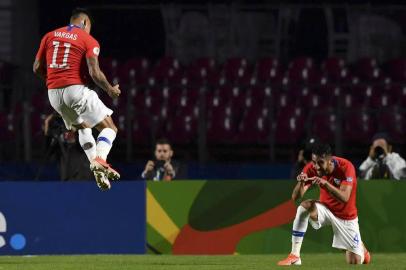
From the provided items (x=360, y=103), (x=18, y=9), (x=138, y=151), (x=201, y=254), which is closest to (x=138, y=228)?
(x=201, y=254)

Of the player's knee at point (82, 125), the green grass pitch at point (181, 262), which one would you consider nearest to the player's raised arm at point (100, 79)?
the player's knee at point (82, 125)

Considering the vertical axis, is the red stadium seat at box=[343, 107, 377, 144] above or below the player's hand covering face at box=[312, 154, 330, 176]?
below

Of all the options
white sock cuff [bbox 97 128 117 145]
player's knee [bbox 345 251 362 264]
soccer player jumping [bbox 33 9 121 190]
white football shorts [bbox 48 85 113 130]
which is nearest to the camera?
soccer player jumping [bbox 33 9 121 190]

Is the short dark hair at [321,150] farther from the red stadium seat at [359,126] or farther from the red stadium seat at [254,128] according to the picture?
the red stadium seat at [254,128]

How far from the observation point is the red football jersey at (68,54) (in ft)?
40.6

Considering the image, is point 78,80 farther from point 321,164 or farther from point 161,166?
point 161,166

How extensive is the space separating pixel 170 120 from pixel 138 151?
2.72 feet

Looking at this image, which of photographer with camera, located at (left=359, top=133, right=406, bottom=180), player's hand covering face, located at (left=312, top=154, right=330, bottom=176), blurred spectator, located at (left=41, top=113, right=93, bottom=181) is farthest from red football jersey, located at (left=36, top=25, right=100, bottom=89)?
photographer with camera, located at (left=359, top=133, right=406, bottom=180)

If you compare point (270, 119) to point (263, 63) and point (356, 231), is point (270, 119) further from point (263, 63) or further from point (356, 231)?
point (356, 231)

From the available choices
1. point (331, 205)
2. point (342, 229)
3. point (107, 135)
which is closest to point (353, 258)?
point (342, 229)

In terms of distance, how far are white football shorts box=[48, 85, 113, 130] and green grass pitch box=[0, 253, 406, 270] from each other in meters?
1.60

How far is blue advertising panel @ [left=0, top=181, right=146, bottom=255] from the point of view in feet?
51.2

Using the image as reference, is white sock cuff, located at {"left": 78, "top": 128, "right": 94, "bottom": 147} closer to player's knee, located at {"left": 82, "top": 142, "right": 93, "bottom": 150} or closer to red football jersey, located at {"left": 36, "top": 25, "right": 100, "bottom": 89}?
player's knee, located at {"left": 82, "top": 142, "right": 93, "bottom": 150}

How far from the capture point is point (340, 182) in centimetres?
1346
